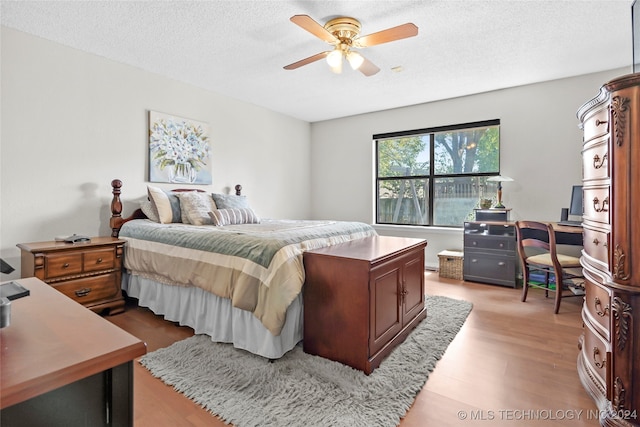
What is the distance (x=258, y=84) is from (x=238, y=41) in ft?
3.48

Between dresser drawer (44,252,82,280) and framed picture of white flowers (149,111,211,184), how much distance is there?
1.22 meters

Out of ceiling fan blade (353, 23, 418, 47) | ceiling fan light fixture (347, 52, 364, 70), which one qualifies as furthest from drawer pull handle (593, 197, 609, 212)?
ceiling fan light fixture (347, 52, 364, 70)

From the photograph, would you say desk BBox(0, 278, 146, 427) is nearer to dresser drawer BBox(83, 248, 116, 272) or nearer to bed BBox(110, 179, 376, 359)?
bed BBox(110, 179, 376, 359)

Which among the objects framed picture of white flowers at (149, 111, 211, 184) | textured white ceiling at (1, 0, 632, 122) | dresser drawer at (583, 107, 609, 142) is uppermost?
textured white ceiling at (1, 0, 632, 122)

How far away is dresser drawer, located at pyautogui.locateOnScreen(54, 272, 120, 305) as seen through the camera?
260cm

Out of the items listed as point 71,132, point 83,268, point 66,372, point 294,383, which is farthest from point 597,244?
point 71,132

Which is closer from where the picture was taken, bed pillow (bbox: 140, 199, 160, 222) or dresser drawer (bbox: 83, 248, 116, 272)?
dresser drawer (bbox: 83, 248, 116, 272)

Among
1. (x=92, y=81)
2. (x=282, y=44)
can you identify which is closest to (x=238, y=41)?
(x=282, y=44)

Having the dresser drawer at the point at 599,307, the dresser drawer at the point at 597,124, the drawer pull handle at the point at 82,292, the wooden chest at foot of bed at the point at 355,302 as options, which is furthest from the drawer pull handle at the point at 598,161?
the drawer pull handle at the point at 82,292

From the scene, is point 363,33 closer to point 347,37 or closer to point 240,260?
point 347,37

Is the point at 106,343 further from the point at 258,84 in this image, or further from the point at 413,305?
the point at 258,84

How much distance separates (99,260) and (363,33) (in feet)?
9.95

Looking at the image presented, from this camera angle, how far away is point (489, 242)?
392 centimetres

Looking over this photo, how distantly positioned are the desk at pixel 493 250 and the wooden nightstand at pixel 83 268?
3908 mm
